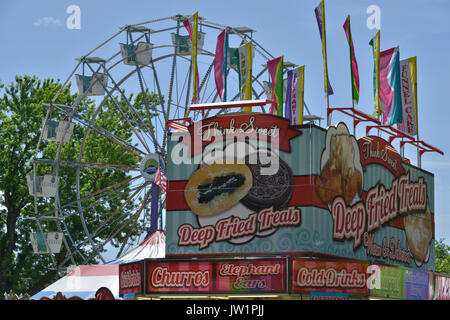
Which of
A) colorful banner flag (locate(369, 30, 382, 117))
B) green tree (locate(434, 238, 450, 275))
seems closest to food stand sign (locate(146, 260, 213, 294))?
colorful banner flag (locate(369, 30, 382, 117))

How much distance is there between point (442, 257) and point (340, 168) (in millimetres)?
60038

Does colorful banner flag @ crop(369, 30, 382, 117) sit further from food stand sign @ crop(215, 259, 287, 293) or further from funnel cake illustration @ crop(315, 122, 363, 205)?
food stand sign @ crop(215, 259, 287, 293)

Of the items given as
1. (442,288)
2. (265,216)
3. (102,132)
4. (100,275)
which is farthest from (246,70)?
(102,132)

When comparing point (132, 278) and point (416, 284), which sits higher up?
point (132, 278)

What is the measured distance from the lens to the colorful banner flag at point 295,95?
33916mm

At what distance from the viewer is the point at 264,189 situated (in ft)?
82.8

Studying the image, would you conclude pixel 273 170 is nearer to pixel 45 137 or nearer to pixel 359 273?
pixel 359 273

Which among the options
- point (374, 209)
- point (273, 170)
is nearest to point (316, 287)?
point (273, 170)

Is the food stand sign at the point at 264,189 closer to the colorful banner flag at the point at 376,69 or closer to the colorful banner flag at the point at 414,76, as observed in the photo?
the colorful banner flag at the point at 376,69

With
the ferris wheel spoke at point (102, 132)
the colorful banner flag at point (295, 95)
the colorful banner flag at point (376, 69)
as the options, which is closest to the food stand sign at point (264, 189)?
the colorful banner flag at point (376, 69)

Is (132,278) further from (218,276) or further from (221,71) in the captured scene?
(221,71)

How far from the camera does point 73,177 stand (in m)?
54.5

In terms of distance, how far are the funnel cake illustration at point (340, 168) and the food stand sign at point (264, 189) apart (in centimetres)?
3
